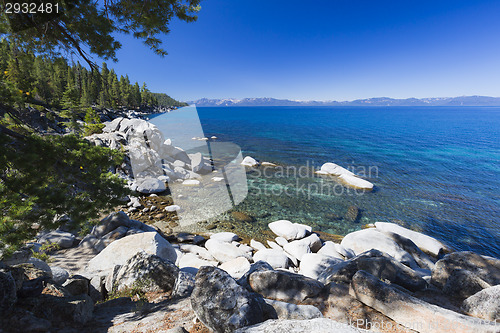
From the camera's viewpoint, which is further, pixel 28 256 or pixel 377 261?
pixel 28 256

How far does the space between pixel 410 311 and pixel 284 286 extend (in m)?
2.42

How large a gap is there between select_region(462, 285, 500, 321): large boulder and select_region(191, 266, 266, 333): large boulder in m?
4.10

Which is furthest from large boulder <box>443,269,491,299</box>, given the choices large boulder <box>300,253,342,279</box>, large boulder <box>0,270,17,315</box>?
large boulder <box>0,270,17,315</box>

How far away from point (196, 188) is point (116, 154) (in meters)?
13.5

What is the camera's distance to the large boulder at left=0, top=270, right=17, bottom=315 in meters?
3.42

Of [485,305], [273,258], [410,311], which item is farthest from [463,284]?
[273,258]

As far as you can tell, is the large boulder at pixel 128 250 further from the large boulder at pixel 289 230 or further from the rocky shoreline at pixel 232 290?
the large boulder at pixel 289 230

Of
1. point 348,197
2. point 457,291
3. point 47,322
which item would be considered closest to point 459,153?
point 348,197

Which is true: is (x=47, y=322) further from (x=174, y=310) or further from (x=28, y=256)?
(x=28, y=256)

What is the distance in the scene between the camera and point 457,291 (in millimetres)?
4613

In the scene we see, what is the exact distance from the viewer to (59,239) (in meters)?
9.48

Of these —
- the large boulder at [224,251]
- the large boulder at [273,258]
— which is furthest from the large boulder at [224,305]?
the large boulder at [224,251]

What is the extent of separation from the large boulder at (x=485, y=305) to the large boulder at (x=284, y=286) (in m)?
2.80

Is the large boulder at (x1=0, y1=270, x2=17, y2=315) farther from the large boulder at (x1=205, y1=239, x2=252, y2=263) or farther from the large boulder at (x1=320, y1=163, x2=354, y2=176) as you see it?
the large boulder at (x1=320, y1=163, x2=354, y2=176)
